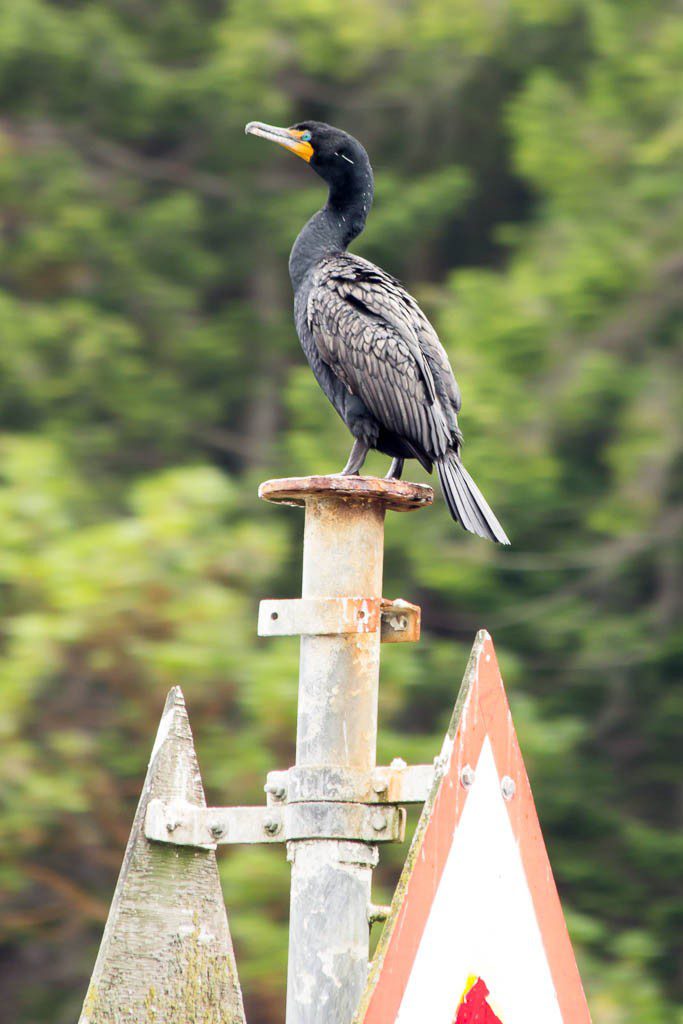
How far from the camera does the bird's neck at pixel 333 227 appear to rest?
3.01 m

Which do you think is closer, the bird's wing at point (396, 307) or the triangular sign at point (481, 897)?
the triangular sign at point (481, 897)

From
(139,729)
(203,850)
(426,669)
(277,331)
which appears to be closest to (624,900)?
(426,669)

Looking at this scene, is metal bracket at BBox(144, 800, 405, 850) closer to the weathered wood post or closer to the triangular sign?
the weathered wood post

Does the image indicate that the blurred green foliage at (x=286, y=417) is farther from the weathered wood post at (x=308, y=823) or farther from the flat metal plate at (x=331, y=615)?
the flat metal plate at (x=331, y=615)

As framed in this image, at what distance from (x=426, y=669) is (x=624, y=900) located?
154cm

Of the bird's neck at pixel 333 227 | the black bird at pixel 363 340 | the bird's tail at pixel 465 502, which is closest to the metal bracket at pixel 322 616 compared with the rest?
the bird's tail at pixel 465 502

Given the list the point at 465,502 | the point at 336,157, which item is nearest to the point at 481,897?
the point at 465,502

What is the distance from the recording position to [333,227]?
9.91 feet

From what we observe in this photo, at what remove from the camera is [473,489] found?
2.73 metres

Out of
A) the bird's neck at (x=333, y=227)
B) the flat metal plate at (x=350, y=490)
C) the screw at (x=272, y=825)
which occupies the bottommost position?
the screw at (x=272, y=825)

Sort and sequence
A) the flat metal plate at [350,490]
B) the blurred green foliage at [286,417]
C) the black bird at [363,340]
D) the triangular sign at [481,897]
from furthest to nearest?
1. the blurred green foliage at [286,417]
2. the black bird at [363,340]
3. the flat metal plate at [350,490]
4. the triangular sign at [481,897]

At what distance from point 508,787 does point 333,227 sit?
1689mm

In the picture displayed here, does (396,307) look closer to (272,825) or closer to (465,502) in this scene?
(465,502)

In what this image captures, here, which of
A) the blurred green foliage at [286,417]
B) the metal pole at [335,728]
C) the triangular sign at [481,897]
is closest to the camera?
the triangular sign at [481,897]
